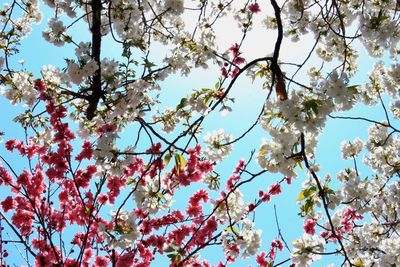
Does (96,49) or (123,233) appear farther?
(96,49)

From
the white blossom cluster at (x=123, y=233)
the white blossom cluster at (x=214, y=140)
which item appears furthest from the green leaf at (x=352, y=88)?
the white blossom cluster at (x=123, y=233)

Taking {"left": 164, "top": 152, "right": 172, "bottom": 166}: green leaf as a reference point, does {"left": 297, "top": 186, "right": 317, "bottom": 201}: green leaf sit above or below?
below

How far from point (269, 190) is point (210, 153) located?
1867 mm

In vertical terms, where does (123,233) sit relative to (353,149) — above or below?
below

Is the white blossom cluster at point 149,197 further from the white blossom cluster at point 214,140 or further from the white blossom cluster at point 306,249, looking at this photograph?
the white blossom cluster at point 306,249

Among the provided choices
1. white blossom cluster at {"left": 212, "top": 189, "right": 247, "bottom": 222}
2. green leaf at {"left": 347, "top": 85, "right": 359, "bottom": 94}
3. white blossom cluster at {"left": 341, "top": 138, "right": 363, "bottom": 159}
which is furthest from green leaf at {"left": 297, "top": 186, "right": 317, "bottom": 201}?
white blossom cluster at {"left": 341, "top": 138, "right": 363, "bottom": 159}

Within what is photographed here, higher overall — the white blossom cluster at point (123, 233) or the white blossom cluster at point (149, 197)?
the white blossom cluster at point (149, 197)

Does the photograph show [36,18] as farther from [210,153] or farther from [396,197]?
[396,197]

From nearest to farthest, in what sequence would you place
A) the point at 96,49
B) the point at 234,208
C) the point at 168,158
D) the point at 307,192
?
1. the point at 307,192
2. the point at 168,158
3. the point at 96,49
4. the point at 234,208

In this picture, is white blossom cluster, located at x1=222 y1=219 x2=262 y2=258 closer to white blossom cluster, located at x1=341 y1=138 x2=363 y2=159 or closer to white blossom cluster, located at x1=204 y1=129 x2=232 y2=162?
white blossom cluster, located at x1=204 y1=129 x2=232 y2=162

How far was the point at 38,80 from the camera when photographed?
407 cm

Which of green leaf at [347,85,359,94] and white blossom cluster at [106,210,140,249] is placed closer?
green leaf at [347,85,359,94]

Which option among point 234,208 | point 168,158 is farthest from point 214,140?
point 234,208

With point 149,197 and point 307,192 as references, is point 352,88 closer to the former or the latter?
point 307,192
